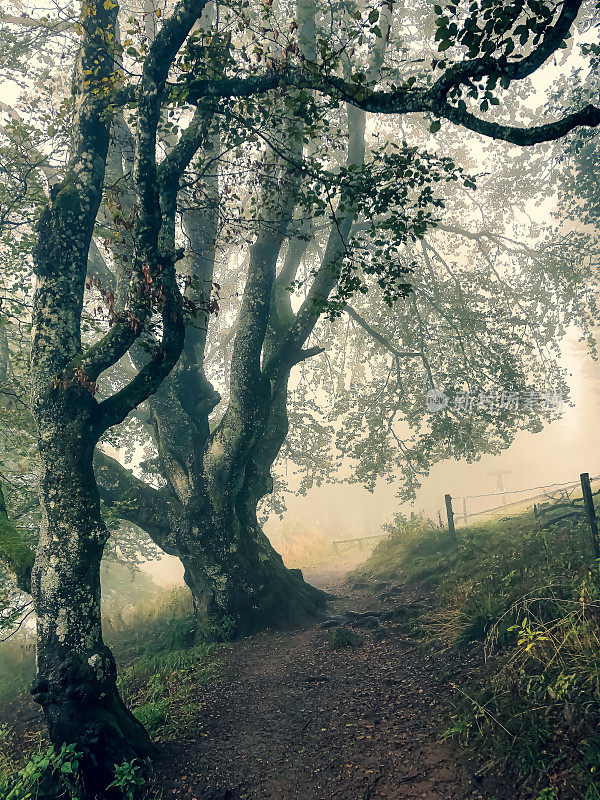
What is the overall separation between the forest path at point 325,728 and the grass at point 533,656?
1.42ft

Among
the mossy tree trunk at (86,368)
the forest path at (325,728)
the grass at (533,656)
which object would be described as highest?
the mossy tree trunk at (86,368)

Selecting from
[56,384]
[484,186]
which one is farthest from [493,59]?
[484,186]

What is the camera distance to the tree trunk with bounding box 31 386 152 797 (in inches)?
186

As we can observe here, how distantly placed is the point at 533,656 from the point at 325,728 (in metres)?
2.68

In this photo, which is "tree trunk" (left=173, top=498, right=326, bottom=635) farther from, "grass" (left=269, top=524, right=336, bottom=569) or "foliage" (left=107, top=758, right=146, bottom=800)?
"grass" (left=269, top=524, right=336, bottom=569)

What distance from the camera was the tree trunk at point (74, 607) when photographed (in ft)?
15.5

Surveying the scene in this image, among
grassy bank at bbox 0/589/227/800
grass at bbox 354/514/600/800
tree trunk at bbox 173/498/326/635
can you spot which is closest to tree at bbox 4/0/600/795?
grassy bank at bbox 0/589/227/800

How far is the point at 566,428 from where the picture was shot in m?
59.9

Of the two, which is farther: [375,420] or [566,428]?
[566,428]

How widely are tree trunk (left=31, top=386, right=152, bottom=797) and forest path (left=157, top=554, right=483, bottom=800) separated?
749mm

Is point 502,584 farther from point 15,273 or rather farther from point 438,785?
point 15,273

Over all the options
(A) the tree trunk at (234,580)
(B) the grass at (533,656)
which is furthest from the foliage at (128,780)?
(A) the tree trunk at (234,580)

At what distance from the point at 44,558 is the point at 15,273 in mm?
5668

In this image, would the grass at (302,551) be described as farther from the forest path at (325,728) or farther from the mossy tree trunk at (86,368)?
the mossy tree trunk at (86,368)
